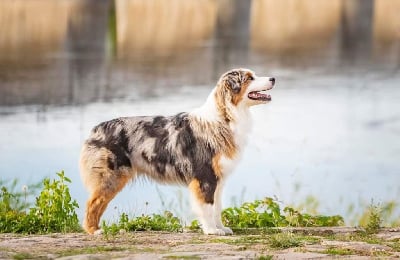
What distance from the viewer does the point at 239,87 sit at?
8.32 metres

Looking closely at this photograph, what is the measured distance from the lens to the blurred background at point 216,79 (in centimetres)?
1277

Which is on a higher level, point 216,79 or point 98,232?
point 216,79

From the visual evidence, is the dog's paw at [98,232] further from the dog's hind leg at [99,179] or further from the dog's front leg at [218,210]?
the dog's front leg at [218,210]

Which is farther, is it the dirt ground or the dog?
the dog

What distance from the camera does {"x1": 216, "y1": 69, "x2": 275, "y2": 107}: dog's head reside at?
831 cm

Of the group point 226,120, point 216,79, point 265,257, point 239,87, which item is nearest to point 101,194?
point 226,120

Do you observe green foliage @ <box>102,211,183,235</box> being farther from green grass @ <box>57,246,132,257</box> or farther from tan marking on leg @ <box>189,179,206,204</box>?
green grass @ <box>57,246,132,257</box>

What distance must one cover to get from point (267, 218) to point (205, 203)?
2.53 feet

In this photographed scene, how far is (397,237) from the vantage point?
771 centimetres

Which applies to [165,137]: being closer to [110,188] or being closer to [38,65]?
[110,188]

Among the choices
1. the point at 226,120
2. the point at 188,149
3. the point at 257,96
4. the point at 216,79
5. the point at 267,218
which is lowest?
the point at 267,218

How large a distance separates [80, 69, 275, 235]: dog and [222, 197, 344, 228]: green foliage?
0.50 meters

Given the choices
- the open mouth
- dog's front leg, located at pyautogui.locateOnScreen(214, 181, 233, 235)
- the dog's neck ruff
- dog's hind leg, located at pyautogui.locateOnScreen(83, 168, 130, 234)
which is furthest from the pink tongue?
dog's hind leg, located at pyautogui.locateOnScreen(83, 168, 130, 234)

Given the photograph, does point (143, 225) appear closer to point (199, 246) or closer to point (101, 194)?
point (101, 194)
